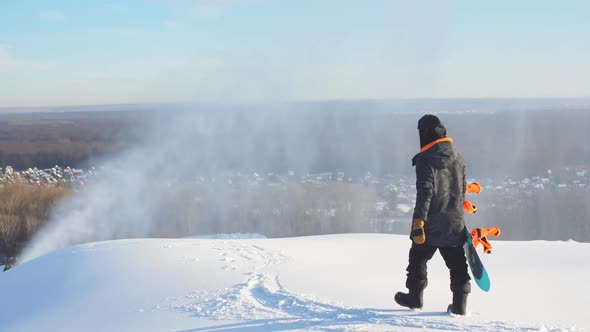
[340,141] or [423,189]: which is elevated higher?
[423,189]

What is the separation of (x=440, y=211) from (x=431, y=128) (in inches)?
Result: 25.9

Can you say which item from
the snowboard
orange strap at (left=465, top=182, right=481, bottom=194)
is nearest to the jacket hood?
orange strap at (left=465, top=182, right=481, bottom=194)

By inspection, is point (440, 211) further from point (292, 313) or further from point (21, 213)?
point (21, 213)

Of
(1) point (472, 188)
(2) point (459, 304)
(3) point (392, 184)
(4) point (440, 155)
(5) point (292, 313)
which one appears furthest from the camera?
(3) point (392, 184)

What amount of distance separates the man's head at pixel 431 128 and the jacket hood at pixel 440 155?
7 cm

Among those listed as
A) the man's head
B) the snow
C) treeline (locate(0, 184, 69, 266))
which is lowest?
treeline (locate(0, 184, 69, 266))

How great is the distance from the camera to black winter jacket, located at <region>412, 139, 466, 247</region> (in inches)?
163

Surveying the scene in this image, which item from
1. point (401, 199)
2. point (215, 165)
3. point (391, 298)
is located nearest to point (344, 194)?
point (401, 199)

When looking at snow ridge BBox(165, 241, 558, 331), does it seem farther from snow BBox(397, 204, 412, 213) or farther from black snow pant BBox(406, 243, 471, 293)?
snow BBox(397, 204, 412, 213)

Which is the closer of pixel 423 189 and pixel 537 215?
pixel 423 189

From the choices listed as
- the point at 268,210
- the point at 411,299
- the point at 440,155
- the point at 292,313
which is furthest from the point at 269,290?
the point at 268,210

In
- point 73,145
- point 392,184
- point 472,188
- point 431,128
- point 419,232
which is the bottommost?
point 392,184

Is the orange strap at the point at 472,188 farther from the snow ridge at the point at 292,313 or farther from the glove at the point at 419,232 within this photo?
the snow ridge at the point at 292,313

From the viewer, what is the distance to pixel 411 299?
14.5ft
